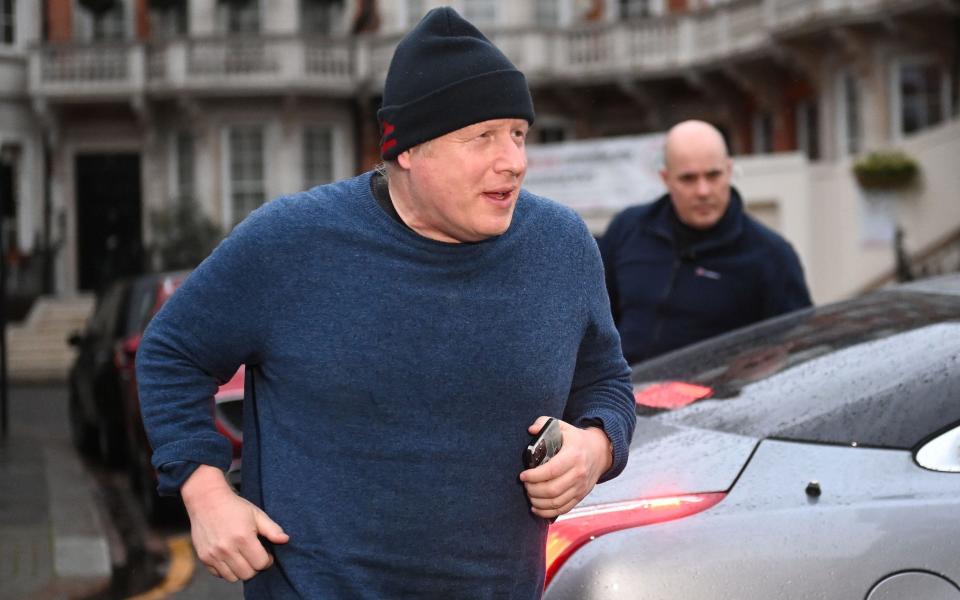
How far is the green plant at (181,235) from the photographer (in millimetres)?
28656

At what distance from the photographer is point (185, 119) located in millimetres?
30875

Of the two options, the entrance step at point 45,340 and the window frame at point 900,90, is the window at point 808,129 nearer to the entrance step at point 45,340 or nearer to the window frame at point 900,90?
the window frame at point 900,90

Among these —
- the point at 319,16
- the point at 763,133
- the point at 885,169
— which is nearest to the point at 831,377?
the point at 885,169

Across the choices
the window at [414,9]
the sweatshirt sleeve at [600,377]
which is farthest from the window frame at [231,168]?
the sweatshirt sleeve at [600,377]

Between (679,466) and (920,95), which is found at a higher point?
(920,95)

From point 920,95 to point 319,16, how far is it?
1417 cm

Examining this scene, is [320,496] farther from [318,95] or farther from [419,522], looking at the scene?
[318,95]

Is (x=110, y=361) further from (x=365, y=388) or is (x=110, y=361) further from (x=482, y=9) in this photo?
(x=482, y=9)

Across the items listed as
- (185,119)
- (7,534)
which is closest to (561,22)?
(185,119)

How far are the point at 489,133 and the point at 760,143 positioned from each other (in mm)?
26870

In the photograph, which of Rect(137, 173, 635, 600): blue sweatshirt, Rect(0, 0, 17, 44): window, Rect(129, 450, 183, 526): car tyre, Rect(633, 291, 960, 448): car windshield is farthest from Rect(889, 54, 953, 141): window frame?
Rect(137, 173, 635, 600): blue sweatshirt

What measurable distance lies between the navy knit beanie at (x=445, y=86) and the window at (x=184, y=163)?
2930 centimetres

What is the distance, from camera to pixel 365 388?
236cm

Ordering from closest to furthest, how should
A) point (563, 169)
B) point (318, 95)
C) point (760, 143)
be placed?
1. point (563, 169)
2. point (760, 143)
3. point (318, 95)
